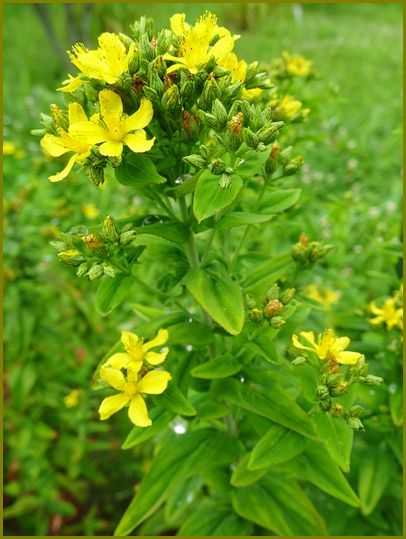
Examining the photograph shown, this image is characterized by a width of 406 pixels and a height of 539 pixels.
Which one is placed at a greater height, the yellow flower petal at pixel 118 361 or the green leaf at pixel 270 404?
the yellow flower petal at pixel 118 361

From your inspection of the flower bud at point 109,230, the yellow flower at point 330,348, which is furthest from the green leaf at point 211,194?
the yellow flower at point 330,348

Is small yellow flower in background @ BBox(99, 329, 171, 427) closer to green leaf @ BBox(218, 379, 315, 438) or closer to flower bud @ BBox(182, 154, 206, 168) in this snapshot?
green leaf @ BBox(218, 379, 315, 438)

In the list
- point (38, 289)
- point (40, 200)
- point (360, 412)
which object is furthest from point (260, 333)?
point (40, 200)

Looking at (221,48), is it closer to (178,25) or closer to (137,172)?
(178,25)

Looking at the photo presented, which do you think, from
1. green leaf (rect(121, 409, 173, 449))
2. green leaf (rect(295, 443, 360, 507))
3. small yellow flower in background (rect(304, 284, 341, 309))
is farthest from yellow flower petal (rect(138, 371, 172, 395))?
small yellow flower in background (rect(304, 284, 341, 309))

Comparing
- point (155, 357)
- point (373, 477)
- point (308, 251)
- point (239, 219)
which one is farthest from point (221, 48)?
point (373, 477)

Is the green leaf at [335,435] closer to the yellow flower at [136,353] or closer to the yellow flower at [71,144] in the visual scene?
the yellow flower at [136,353]
